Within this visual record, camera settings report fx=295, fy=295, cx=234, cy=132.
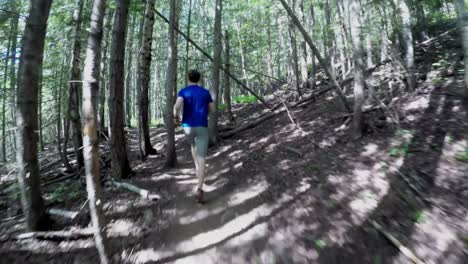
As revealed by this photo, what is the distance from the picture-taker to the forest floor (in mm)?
3578

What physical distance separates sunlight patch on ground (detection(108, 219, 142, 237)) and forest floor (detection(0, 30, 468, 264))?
0.05ft

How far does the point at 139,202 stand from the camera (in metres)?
5.27

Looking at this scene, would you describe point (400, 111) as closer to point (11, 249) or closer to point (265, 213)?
point (265, 213)

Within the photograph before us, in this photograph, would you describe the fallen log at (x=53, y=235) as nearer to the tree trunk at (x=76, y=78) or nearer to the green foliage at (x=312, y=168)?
the green foliage at (x=312, y=168)

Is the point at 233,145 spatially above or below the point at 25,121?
below

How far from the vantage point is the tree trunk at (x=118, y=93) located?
670 cm

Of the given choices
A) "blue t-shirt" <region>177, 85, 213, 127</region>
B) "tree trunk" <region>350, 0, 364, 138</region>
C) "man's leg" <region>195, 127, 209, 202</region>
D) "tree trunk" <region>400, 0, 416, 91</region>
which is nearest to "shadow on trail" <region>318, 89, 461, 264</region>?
"tree trunk" <region>350, 0, 364, 138</region>

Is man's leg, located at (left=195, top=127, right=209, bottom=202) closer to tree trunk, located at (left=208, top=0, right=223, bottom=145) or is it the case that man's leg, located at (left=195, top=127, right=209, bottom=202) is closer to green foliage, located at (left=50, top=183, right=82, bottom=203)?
green foliage, located at (left=50, top=183, right=82, bottom=203)

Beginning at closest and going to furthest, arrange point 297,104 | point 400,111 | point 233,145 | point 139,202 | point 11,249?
1. point 11,249
2. point 139,202
3. point 400,111
4. point 233,145
5. point 297,104

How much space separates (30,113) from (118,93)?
9.87 ft

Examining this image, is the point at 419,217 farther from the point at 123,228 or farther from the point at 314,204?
the point at 123,228

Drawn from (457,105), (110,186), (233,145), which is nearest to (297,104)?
(233,145)

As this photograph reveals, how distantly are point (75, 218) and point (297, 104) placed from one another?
10025 mm

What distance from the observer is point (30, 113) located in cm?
404
